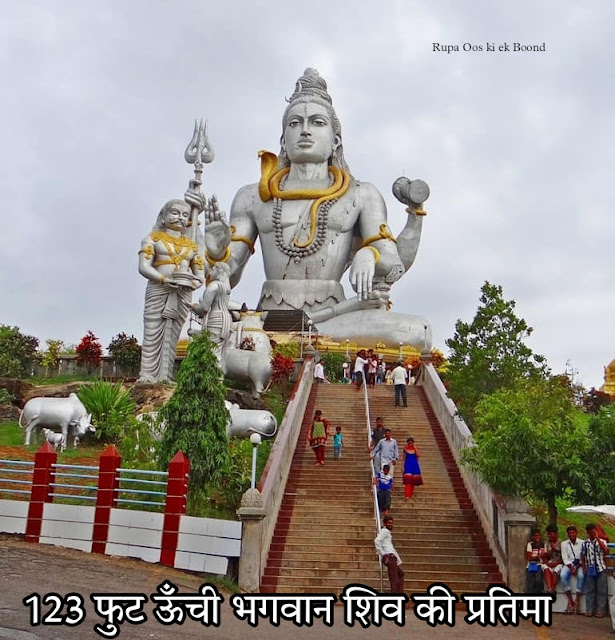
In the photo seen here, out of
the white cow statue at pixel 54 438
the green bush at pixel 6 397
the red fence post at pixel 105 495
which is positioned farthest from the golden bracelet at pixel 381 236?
the red fence post at pixel 105 495

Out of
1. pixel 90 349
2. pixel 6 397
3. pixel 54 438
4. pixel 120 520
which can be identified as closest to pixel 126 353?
pixel 90 349

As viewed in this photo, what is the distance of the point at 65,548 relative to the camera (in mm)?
10656

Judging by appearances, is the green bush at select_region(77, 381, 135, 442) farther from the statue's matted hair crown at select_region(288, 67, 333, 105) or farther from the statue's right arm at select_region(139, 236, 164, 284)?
the statue's matted hair crown at select_region(288, 67, 333, 105)

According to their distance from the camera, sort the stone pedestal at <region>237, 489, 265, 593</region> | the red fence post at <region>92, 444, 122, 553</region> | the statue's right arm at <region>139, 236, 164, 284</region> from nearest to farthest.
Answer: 1. the stone pedestal at <region>237, 489, 265, 593</region>
2. the red fence post at <region>92, 444, 122, 553</region>
3. the statue's right arm at <region>139, 236, 164, 284</region>

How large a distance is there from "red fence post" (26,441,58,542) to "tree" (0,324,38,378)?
1264 centimetres

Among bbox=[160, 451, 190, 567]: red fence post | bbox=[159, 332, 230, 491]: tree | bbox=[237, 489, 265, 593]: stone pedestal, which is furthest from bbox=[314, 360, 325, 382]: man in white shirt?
bbox=[237, 489, 265, 593]: stone pedestal

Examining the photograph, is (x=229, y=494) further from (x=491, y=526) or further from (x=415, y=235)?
(x=415, y=235)

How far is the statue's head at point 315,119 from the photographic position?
27.8m

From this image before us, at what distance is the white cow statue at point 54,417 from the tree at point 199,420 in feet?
9.71

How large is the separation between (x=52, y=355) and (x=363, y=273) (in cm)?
963

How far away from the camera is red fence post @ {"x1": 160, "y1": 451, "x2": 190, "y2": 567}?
10281mm

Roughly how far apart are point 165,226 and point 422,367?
6.91 meters

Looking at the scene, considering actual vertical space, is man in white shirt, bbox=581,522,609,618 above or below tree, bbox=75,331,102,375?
below

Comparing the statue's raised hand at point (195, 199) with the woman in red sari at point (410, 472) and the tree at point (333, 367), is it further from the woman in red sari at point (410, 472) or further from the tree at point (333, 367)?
the woman in red sari at point (410, 472)
